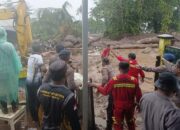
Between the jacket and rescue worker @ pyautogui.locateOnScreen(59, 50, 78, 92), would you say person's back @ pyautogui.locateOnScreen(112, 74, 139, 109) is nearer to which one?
the jacket

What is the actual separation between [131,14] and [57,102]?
20.5 metres

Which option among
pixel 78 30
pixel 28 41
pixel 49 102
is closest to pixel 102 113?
pixel 28 41

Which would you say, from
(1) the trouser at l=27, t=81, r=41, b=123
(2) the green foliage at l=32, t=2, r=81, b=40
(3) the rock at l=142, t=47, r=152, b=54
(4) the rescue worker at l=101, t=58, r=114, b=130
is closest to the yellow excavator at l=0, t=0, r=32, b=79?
(1) the trouser at l=27, t=81, r=41, b=123

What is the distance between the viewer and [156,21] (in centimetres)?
2553

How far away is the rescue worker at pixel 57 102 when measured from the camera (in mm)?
4133

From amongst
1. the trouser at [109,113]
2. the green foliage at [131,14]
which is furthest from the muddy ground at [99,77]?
the green foliage at [131,14]

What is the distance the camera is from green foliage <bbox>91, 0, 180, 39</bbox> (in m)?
23.6

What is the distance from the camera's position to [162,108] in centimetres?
360

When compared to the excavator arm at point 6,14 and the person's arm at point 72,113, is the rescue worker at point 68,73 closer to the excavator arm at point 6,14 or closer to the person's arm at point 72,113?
the person's arm at point 72,113

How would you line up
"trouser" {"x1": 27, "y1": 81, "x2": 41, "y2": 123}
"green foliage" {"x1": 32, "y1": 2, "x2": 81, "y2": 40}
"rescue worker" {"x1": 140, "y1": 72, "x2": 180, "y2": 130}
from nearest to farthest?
"rescue worker" {"x1": 140, "y1": 72, "x2": 180, "y2": 130}, "trouser" {"x1": 27, "y1": 81, "x2": 41, "y2": 123}, "green foliage" {"x1": 32, "y1": 2, "x2": 81, "y2": 40}

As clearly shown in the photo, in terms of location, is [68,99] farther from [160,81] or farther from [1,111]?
[1,111]

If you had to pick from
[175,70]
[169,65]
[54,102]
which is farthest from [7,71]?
[169,65]

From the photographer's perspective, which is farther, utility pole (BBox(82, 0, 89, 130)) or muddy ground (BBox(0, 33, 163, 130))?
muddy ground (BBox(0, 33, 163, 130))

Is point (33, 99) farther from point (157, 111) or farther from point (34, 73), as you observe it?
point (157, 111)
